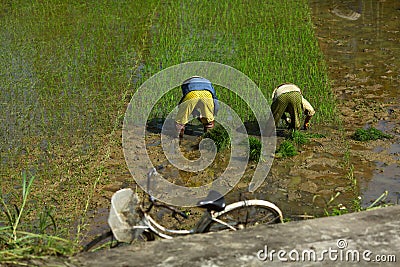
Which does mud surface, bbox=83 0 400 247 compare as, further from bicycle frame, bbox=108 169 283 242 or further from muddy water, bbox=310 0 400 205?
bicycle frame, bbox=108 169 283 242

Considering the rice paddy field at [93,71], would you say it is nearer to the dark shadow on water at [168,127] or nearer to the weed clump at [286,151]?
the dark shadow on water at [168,127]

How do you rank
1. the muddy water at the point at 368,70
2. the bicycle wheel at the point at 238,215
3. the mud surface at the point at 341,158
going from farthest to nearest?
the muddy water at the point at 368,70 < the mud surface at the point at 341,158 < the bicycle wheel at the point at 238,215

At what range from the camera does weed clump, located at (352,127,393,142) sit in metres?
5.74

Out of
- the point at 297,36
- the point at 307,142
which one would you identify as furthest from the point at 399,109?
the point at 297,36

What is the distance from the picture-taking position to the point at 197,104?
18.9 feet

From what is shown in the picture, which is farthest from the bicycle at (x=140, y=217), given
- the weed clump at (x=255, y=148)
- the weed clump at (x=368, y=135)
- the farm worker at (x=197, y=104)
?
the weed clump at (x=368, y=135)

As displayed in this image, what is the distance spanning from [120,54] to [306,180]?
412cm

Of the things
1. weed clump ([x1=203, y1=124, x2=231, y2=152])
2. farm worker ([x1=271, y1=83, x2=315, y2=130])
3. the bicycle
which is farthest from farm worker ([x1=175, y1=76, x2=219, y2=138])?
the bicycle

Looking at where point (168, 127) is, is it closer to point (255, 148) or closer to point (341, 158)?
point (255, 148)

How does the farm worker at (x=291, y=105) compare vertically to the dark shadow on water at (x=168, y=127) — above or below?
above

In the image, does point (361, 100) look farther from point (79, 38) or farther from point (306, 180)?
point (79, 38)

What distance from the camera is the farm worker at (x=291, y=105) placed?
5746 mm

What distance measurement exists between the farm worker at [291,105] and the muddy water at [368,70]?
0.52m

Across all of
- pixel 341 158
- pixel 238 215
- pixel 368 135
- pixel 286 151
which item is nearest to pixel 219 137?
pixel 286 151
